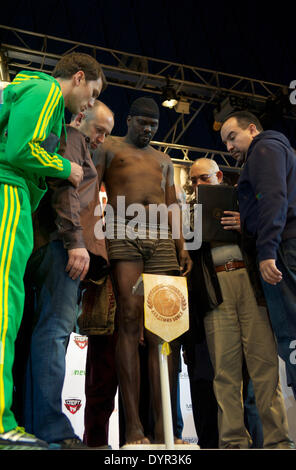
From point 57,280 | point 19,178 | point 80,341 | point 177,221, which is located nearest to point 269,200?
point 177,221

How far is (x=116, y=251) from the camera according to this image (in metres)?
2.31

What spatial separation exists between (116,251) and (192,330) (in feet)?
2.22

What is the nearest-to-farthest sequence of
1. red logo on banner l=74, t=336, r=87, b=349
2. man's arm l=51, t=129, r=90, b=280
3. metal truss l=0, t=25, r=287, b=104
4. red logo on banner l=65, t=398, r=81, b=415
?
man's arm l=51, t=129, r=90, b=280, red logo on banner l=65, t=398, r=81, b=415, red logo on banner l=74, t=336, r=87, b=349, metal truss l=0, t=25, r=287, b=104

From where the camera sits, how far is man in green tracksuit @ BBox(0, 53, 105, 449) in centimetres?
143

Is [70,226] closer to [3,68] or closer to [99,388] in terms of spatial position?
[99,388]

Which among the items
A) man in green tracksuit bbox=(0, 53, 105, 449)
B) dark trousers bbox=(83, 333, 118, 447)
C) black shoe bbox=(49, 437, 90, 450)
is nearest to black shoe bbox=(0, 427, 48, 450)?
man in green tracksuit bbox=(0, 53, 105, 449)

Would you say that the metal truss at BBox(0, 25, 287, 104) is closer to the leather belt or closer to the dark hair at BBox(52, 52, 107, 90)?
the dark hair at BBox(52, 52, 107, 90)

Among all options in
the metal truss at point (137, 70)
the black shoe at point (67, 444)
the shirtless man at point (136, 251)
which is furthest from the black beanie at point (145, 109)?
the metal truss at point (137, 70)

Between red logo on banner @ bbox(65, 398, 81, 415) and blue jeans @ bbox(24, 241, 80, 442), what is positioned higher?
blue jeans @ bbox(24, 241, 80, 442)

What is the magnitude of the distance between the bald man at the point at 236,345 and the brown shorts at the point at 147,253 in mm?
294

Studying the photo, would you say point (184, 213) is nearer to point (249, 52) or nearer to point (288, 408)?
point (288, 408)

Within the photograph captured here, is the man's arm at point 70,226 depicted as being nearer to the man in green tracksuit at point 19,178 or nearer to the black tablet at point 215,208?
the man in green tracksuit at point 19,178

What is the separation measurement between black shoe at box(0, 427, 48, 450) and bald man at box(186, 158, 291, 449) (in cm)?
116

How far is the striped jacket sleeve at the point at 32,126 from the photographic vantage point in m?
1.62
